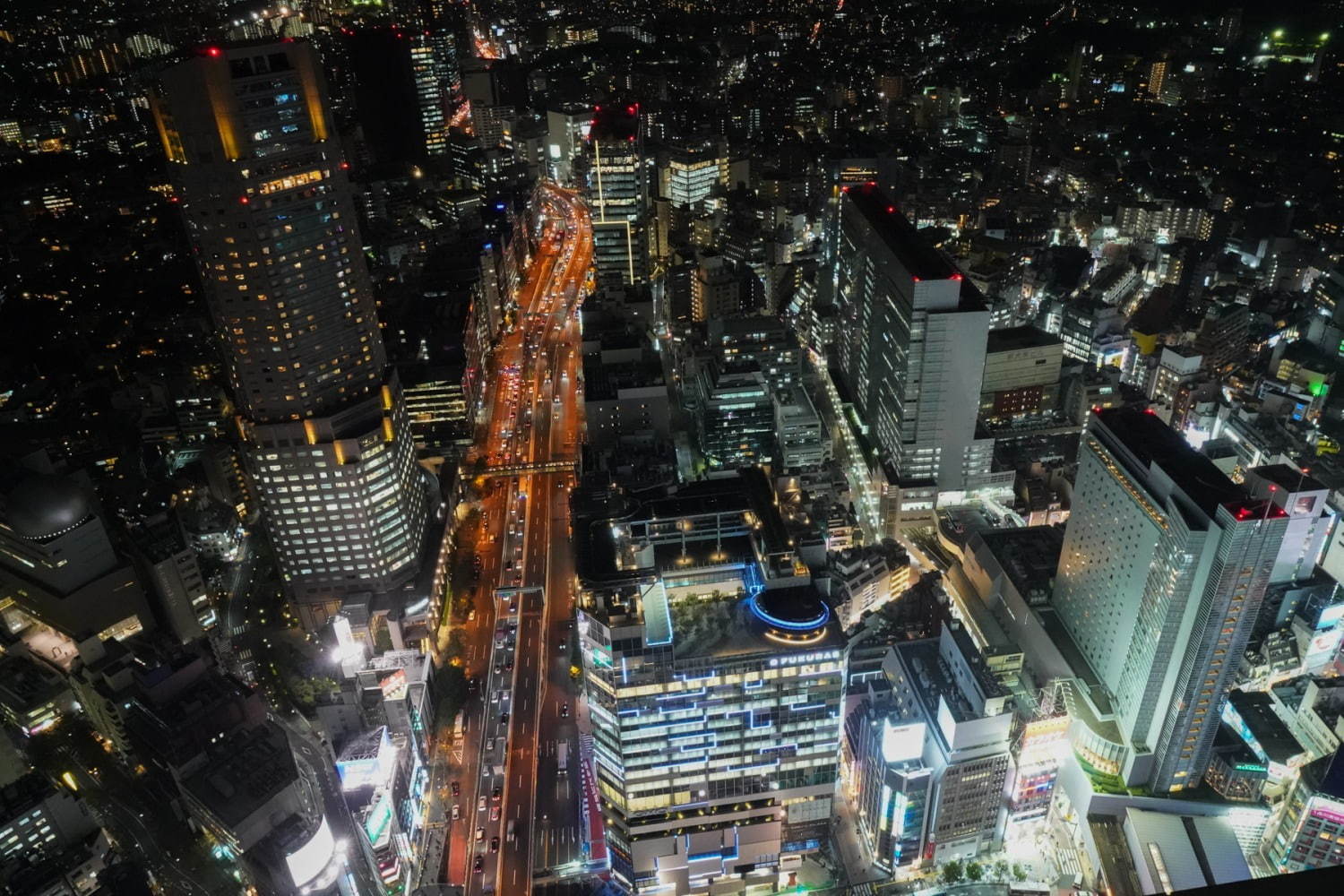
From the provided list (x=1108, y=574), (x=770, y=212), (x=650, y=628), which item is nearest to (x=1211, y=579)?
(x=1108, y=574)

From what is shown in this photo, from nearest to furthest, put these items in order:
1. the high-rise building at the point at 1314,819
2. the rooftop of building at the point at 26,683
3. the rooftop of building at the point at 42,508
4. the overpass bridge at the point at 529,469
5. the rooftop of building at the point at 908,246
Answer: the high-rise building at the point at 1314,819, the rooftop of building at the point at 42,508, the rooftop of building at the point at 26,683, the rooftop of building at the point at 908,246, the overpass bridge at the point at 529,469

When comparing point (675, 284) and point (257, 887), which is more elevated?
point (675, 284)

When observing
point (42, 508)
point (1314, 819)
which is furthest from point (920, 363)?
point (42, 508)

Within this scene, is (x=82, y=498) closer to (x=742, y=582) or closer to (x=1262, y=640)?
(x=742, y=582)

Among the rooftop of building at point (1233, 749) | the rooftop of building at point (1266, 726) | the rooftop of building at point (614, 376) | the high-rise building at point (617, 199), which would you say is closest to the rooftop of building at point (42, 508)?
the rooftop of building at point (614, 376)

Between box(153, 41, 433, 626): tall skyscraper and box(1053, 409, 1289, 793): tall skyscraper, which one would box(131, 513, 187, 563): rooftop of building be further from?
box(1053, 409, 1289, 793): tall skyscraper

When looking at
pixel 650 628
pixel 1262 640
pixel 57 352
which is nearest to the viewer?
pixel 650 628

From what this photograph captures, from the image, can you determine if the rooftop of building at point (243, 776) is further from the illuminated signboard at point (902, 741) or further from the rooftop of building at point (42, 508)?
the illuminated signboard at point (902, 741)
